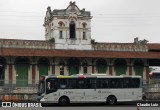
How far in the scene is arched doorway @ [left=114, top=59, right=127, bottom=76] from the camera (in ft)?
168

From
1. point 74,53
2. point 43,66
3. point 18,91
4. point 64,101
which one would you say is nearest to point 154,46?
point 74,53

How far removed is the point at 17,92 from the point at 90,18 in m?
14.9

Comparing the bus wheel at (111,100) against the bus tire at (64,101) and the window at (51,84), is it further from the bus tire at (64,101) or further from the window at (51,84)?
the window at (51,84)

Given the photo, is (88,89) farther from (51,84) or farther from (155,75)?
(155,75)

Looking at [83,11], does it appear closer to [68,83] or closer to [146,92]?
[146,92]

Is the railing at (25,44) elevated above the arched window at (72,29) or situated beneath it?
situated beneath

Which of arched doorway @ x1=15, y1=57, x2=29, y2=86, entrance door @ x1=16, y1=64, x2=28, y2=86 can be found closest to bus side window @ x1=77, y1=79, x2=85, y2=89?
entrance door @ x1=16, y1=64, x2=28, y2=86

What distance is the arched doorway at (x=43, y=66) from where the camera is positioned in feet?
160

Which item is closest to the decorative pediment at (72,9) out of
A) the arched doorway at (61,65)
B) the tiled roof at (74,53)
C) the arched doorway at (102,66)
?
the tiled roof at (74,53)

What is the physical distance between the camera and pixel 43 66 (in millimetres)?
49094

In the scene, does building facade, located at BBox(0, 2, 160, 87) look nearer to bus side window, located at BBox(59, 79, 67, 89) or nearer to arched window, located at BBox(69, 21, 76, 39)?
arched window, located at BBox(69, 21, 76, 39)

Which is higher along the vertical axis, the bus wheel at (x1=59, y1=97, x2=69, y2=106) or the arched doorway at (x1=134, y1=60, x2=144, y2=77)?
the arched doorway at (x1=134, y1=60, x2=144, y2=77)

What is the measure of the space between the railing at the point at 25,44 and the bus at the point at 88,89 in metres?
14.4

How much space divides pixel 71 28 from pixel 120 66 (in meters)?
7.42
